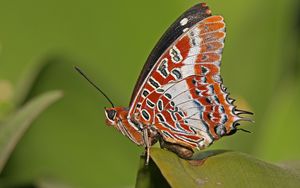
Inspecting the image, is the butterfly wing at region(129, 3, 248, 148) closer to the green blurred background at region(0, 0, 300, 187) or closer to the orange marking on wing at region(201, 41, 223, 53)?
the orange marking on wing at region(201, 41, 223, 53)

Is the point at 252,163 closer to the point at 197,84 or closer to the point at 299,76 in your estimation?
the point at 197,84

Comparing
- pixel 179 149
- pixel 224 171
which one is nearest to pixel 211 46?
pixel 179 149

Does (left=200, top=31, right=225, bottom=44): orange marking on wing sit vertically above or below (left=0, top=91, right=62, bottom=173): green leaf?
below

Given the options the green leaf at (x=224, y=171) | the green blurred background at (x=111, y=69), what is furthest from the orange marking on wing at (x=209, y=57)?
the green blurred background at (x=111, y=69)

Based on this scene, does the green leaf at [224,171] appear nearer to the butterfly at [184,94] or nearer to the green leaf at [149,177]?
the green leaf at [149,177]

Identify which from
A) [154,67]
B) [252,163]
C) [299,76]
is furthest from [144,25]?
A: [252,163]

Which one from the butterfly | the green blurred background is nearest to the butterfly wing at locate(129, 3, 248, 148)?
the butterfly
